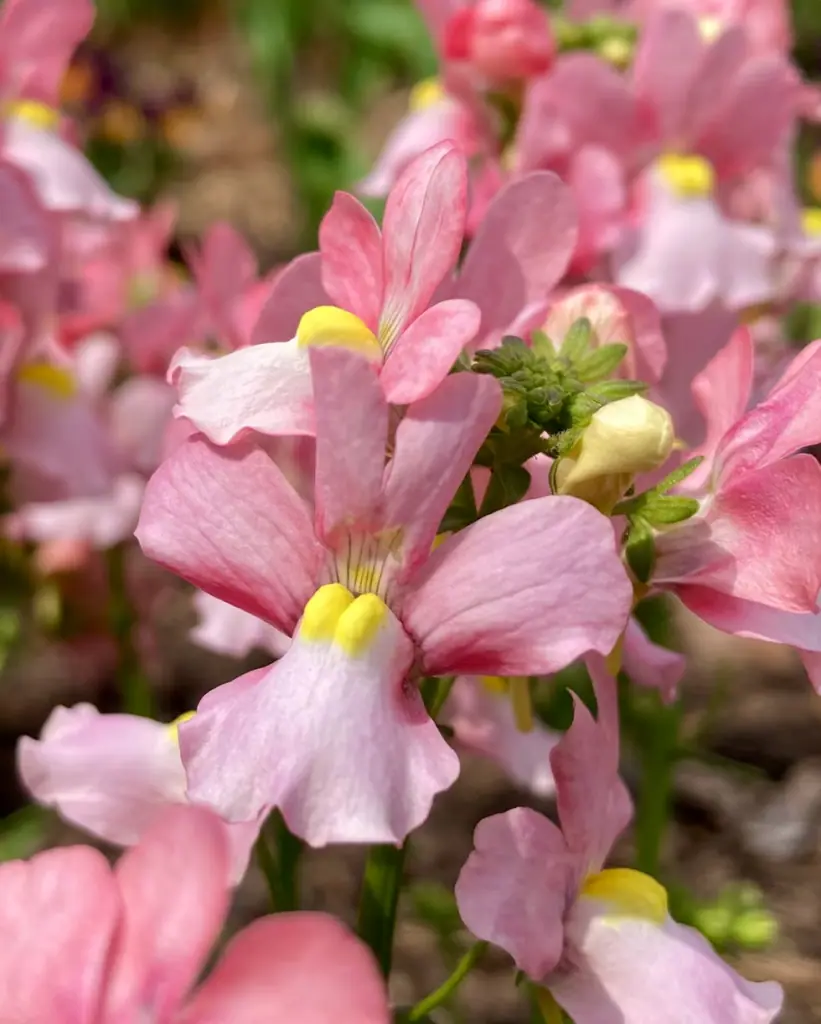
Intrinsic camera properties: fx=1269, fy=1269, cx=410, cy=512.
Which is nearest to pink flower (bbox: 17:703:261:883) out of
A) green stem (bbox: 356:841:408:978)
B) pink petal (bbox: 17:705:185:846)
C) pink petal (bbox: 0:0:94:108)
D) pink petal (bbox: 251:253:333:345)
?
pink petal (bbox: 17:705:185:846)

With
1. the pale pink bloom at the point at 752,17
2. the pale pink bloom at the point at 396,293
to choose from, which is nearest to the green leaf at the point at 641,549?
the pale pink bloom at the point at 396,293

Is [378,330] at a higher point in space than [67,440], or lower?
higher

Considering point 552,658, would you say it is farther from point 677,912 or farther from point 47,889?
point 677,912

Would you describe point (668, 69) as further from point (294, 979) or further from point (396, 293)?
point (294, 979)

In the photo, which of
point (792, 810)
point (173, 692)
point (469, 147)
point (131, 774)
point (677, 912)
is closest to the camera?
point (131, 774)

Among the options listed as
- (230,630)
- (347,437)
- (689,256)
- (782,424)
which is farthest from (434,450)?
(689,256)

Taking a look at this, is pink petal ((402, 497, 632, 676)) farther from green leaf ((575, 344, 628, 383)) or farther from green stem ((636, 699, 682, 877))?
green stem ((636, 699, 682, 877))

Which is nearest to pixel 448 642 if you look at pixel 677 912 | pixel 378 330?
pixel 378 330
